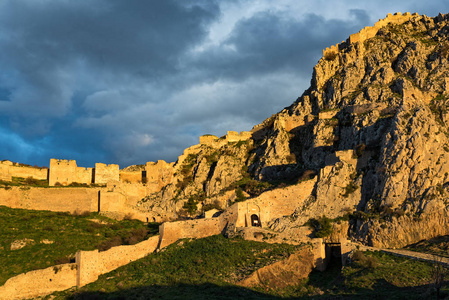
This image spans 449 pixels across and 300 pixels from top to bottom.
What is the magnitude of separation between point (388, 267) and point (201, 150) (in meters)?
41.8

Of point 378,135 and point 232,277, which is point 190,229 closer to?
point 232,277

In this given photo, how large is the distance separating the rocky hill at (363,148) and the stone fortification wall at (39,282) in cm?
2078

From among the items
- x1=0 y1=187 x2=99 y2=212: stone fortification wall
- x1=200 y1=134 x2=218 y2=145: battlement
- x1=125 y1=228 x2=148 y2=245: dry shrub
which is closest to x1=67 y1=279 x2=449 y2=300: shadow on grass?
x1=125 y1=228 x2=148 y2=245: dry shrub

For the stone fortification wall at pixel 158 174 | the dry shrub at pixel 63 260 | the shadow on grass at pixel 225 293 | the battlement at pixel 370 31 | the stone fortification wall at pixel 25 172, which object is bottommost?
the shadow on grass at pixel 225 293

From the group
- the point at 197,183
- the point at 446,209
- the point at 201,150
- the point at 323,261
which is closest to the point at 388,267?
the point at 323,261

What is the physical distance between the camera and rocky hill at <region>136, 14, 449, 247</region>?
46781 millimetres

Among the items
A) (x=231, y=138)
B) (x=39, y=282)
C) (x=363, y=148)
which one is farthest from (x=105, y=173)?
(x=363, y=148)

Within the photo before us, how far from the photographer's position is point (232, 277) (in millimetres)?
40375

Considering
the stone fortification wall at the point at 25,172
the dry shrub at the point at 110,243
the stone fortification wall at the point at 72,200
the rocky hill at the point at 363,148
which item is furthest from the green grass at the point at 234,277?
the stone fortification wall at the point at 25,172

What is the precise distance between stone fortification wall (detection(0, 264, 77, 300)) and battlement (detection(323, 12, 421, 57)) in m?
52.7

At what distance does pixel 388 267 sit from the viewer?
125 ft

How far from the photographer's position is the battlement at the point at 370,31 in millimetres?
74750

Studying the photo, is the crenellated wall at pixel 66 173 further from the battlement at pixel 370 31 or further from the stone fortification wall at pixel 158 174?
the battlement at pixel 370 31

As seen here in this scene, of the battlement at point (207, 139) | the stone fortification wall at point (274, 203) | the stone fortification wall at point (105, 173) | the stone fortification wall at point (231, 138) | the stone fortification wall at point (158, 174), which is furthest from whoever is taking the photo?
the battlement at point (207, 139)
